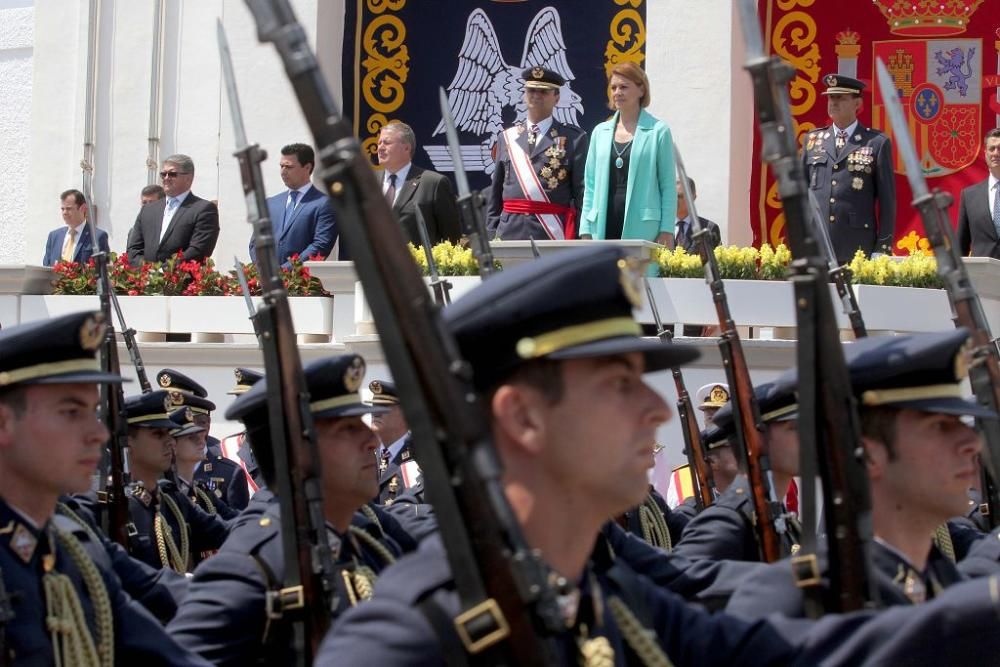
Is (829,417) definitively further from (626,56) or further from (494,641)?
(626,56)

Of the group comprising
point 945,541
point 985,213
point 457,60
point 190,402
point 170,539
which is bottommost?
point 170,539

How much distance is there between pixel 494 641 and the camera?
94.3 inches

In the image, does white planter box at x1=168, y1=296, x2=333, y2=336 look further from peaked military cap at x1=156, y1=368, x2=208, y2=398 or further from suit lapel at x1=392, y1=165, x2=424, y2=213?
peaked military cap at x1=156, y1=368, x2=208, y2=398

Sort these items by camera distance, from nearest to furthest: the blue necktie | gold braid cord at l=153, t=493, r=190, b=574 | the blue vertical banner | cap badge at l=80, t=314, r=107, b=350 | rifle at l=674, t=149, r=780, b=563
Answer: cap badge at l=80, t=314, r=107, b=350 < rifle at l=674, t=149, r=780, b=563 < gold braid cord at l=153, t=493, r=190, b=574 < the blue necktie < the blue vertical banner

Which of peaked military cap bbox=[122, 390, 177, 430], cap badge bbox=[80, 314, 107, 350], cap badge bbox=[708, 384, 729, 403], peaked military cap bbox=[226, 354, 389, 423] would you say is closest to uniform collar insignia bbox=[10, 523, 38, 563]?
A: cap badge bbox=[80, 314, 107, 350]

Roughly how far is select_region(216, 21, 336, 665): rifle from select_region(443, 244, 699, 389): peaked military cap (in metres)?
1.87

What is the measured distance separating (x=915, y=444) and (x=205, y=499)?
6095 mm

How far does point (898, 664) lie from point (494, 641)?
2.67 ft

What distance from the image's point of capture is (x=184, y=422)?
9297 mm

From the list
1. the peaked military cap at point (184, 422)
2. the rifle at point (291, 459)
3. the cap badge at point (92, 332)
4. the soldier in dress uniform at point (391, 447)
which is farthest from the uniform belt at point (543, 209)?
the cap badge at point (92, 332)

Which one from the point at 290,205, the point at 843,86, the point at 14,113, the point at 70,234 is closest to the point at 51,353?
the point at 290,205

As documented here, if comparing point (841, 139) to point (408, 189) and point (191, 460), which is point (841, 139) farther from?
point (191, 460)

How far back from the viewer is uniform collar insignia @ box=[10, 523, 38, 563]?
3877 millimetres

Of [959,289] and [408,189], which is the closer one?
[959,289]
